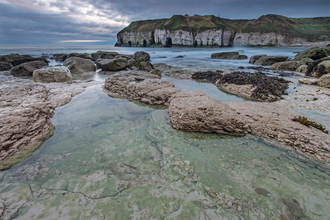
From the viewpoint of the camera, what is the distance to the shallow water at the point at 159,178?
63.3 inches

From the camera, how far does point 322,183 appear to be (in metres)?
1.98

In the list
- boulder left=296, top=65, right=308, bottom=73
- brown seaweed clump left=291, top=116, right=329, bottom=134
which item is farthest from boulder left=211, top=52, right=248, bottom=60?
brown seaweed clump left=291, top=116, right=329, bottom=134

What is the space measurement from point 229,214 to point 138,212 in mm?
1046

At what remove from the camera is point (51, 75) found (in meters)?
7.71

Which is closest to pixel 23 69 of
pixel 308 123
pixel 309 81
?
pixel 308 123

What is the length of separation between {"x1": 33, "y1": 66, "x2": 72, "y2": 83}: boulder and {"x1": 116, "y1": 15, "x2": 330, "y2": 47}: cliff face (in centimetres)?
7232

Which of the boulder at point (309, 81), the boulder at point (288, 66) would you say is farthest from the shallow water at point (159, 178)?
the boulder at point (288, 66)

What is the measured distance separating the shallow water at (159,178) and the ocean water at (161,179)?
0.04ft

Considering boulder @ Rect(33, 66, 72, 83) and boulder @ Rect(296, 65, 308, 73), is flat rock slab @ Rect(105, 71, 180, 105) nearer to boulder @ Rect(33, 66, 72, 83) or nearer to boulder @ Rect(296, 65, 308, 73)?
boulder @ Rect(33, 66, 72, 83)

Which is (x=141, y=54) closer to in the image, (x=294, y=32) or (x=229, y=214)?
(x=229, y=214)

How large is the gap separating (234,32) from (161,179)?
284ft

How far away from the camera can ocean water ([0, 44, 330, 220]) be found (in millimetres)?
1605

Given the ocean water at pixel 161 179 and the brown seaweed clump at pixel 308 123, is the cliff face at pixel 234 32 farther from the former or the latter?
the ocean water at pixel 161 179

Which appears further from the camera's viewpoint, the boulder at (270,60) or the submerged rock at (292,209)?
the boulder at (270,60)
